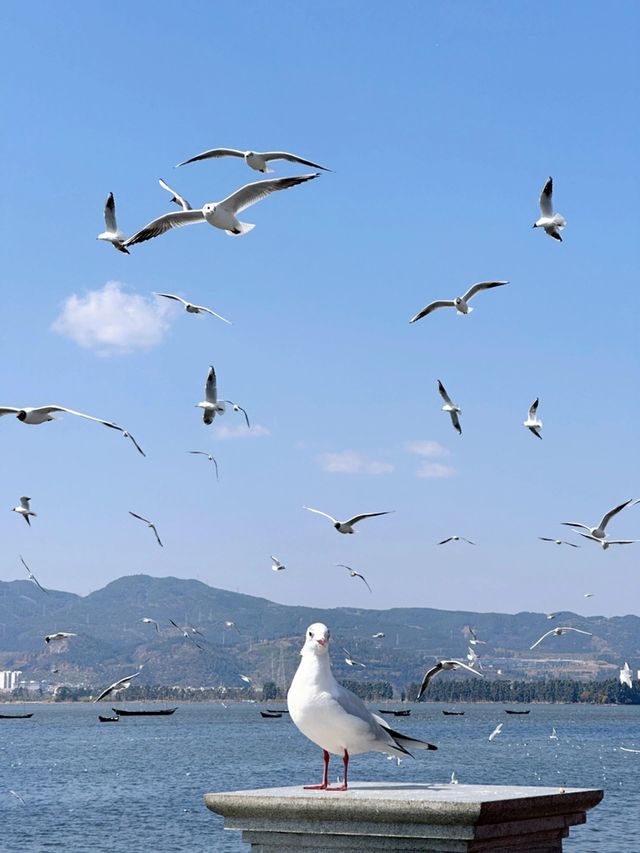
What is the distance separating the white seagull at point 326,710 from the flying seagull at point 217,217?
10.3 metres

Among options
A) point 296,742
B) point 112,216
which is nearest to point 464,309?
point 112,216

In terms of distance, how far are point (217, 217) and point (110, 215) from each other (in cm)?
572

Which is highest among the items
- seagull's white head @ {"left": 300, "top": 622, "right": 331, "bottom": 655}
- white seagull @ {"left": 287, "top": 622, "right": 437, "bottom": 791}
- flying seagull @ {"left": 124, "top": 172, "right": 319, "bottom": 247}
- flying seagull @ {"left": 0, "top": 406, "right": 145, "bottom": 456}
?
flying seagull @ {"left": 124, "top": 172, "right": 319, "bottom": 247}

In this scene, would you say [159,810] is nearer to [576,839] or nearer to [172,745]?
[576,839]

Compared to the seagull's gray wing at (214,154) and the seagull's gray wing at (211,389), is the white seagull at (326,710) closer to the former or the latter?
the seagull's gray wing at (214,154)

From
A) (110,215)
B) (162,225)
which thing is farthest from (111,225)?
(162,225)

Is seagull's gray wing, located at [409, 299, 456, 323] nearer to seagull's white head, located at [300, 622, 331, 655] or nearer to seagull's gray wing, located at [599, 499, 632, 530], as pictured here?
seagull's gray wing, located at [599, 499, 632, 530]

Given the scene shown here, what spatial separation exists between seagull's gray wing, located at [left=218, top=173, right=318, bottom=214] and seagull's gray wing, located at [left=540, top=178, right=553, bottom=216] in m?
8.13

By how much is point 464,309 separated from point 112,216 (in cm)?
761

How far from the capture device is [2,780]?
3551 inches

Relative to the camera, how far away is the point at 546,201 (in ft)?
78.3

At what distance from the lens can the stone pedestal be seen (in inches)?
245

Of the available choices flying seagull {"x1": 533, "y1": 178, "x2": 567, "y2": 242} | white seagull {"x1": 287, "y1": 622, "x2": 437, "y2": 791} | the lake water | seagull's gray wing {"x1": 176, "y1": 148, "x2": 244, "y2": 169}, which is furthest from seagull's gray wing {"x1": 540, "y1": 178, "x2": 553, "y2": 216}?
the lake water

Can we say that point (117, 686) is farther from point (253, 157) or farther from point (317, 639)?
point (317, 639)
